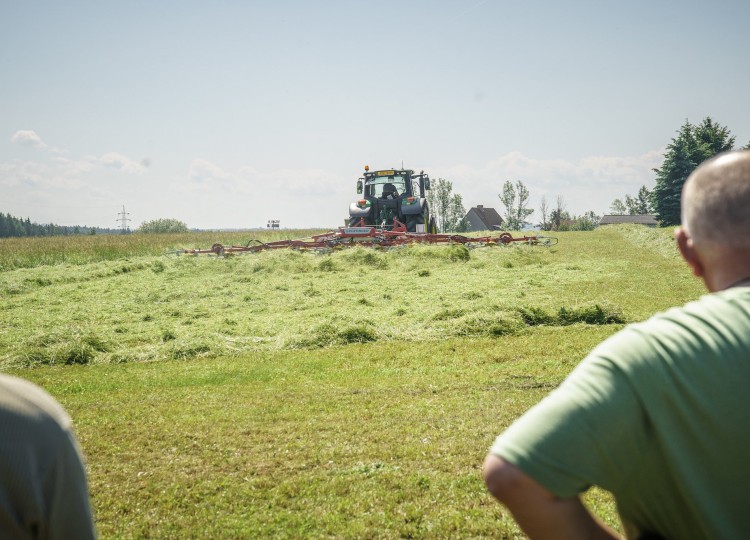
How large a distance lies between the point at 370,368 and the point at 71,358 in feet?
13.0

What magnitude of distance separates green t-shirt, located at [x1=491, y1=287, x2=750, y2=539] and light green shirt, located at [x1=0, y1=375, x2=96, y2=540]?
80 centimetres

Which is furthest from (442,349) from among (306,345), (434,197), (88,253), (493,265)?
(434,197)

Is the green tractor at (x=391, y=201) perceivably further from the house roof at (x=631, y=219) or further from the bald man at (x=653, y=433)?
the house roof at (x=631, y=219)

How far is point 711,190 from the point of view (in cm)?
129

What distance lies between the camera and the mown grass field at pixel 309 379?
3.79 meters

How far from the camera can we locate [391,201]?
78.2 feet

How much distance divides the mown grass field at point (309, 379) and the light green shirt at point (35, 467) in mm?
2531

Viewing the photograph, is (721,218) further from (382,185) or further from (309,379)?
(382,185)

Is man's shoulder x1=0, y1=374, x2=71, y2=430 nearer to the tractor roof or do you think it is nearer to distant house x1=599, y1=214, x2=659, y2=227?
the tractor roof

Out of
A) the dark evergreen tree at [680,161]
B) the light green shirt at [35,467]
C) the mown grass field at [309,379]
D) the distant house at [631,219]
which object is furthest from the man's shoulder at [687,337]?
the distant house at [631,219]

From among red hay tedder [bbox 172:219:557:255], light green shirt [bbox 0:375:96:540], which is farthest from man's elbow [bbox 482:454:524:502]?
red hay tedder [bbox 172:219:557:255]

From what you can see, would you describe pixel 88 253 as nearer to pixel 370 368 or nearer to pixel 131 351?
pixel 131 351

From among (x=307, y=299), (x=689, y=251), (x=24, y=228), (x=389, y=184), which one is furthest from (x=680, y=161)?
(x=24, y=228)

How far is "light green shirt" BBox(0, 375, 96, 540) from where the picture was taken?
1.07m
